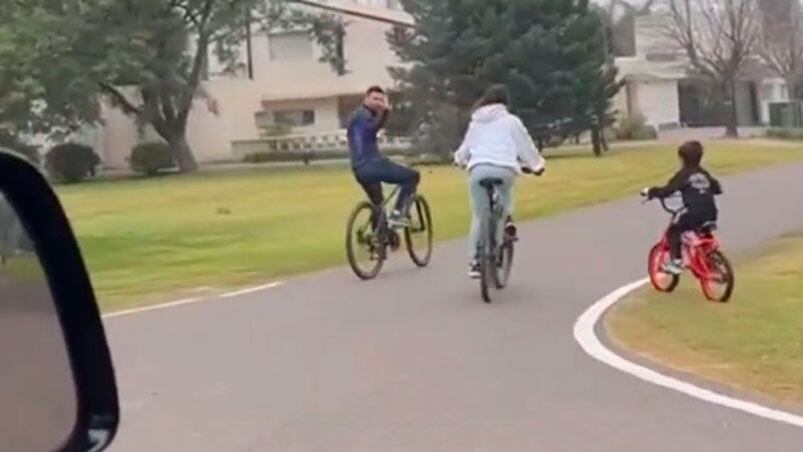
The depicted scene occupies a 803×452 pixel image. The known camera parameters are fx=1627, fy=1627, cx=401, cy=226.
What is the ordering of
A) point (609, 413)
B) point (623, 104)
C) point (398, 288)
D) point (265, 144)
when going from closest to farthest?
point (609, 413)
point (398, 288)
point (265, 144)
point (623, 104)

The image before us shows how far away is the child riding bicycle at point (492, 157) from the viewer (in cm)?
1327

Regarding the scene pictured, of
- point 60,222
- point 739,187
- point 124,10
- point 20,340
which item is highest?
point 124,10

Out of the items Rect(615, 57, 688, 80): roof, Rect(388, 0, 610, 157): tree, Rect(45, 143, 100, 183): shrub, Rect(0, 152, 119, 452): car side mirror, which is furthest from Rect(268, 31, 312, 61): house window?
Rect(0, 152, 119, 452): car side mirror

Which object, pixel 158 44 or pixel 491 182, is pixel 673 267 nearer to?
pixel 491 182

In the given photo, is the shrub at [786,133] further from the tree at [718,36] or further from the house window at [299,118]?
the house window at [299,118]

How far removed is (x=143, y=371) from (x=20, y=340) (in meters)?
7.23

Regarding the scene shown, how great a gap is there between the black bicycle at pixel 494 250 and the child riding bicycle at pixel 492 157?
4 cm

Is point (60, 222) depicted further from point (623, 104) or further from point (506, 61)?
point (623, 104)

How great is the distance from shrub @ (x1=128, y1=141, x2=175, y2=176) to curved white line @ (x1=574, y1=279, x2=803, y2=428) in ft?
155

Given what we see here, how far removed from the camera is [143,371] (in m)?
10.0

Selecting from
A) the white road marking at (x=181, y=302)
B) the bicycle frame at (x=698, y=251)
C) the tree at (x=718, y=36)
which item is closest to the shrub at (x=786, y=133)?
the tree at (x=718, y=36)

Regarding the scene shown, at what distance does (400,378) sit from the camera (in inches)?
369

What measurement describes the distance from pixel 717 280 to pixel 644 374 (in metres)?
3.56

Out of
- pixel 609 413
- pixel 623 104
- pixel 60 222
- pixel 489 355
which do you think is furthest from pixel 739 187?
pixel 623 104
